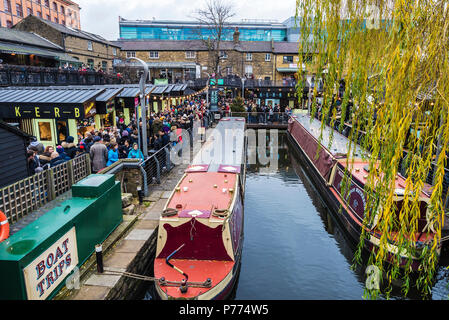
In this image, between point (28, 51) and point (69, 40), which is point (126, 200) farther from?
point (69, 40)

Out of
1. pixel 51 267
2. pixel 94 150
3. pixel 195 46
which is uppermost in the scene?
pixel 195 46

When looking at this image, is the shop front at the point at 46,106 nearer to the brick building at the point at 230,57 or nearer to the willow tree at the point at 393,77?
the willow tree at the point at 393,77

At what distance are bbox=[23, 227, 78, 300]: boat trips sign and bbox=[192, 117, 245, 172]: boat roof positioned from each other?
5206mm

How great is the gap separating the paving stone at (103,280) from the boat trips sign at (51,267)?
0.45 m

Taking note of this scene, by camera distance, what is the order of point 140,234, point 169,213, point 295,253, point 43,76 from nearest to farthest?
1. point 169,213
2. point 140,234
3. point 295,253
4. point 43,76

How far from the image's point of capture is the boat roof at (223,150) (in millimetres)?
11941

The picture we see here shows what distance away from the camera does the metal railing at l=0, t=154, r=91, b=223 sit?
6977 millimetres

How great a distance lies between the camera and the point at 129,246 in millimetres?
8078

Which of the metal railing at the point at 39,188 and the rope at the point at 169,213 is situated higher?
the metal railing at the point at 39,188

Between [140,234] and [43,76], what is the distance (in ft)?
52.2

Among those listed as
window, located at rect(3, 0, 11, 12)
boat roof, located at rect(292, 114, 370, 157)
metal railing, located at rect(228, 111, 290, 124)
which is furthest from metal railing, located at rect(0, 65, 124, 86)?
window, located at rect(3, 0, 11, 12)

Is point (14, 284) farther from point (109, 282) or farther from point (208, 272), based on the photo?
point (208, 272)

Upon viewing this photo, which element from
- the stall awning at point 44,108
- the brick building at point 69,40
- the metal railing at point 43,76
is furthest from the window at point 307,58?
the brick building at point 69,40

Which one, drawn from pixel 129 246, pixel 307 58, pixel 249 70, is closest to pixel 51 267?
pixel 129 246
